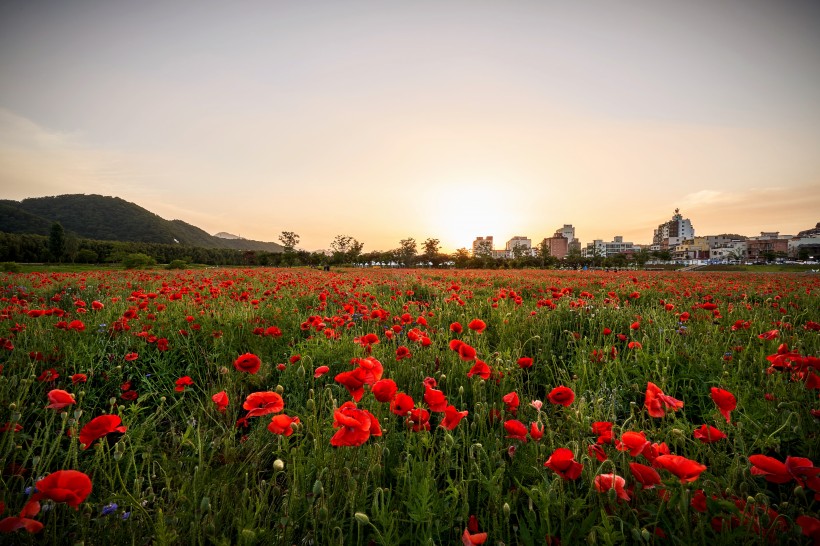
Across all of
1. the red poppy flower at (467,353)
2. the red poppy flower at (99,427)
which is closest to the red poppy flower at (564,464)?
the red poppy flower at (467,353)

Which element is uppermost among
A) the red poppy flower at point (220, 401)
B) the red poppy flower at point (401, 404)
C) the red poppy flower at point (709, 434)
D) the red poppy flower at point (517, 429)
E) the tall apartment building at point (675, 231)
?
the tall apartment building at point (675, 231)

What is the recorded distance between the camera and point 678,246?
513 ft

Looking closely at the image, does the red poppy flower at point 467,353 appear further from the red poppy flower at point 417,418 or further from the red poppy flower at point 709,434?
the red poppy flower at point 709,434

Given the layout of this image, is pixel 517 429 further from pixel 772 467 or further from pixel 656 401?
pixel 772 467

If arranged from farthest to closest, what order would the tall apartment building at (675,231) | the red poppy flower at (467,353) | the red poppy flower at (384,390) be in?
the tall apartment building at (675,231) < the red poppy flower at (467,353) < the red poppy flower at (384,390)

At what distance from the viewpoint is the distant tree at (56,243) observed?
4647cm

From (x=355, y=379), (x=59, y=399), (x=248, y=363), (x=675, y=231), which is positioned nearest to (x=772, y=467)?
(x=355, y=379)

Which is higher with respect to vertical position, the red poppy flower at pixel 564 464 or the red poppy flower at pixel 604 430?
the red poppy flower at pixel 564 464

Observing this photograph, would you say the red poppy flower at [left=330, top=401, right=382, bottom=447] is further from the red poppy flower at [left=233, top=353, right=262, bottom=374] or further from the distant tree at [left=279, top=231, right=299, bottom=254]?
the distant tree at [left=279, top=231, right=299, bottom=254]

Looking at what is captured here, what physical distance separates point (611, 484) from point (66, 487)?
71.0 inches

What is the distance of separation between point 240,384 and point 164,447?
735 millimetres

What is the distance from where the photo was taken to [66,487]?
995 mm

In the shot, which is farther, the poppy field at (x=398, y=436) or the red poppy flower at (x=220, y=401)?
the red poppy flower at (x=220, y=401)

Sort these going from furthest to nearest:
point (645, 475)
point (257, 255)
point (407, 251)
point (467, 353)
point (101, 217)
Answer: point (101, 217), point (407, 251), point (257, 255), point (467, 353), point (645, 475)
